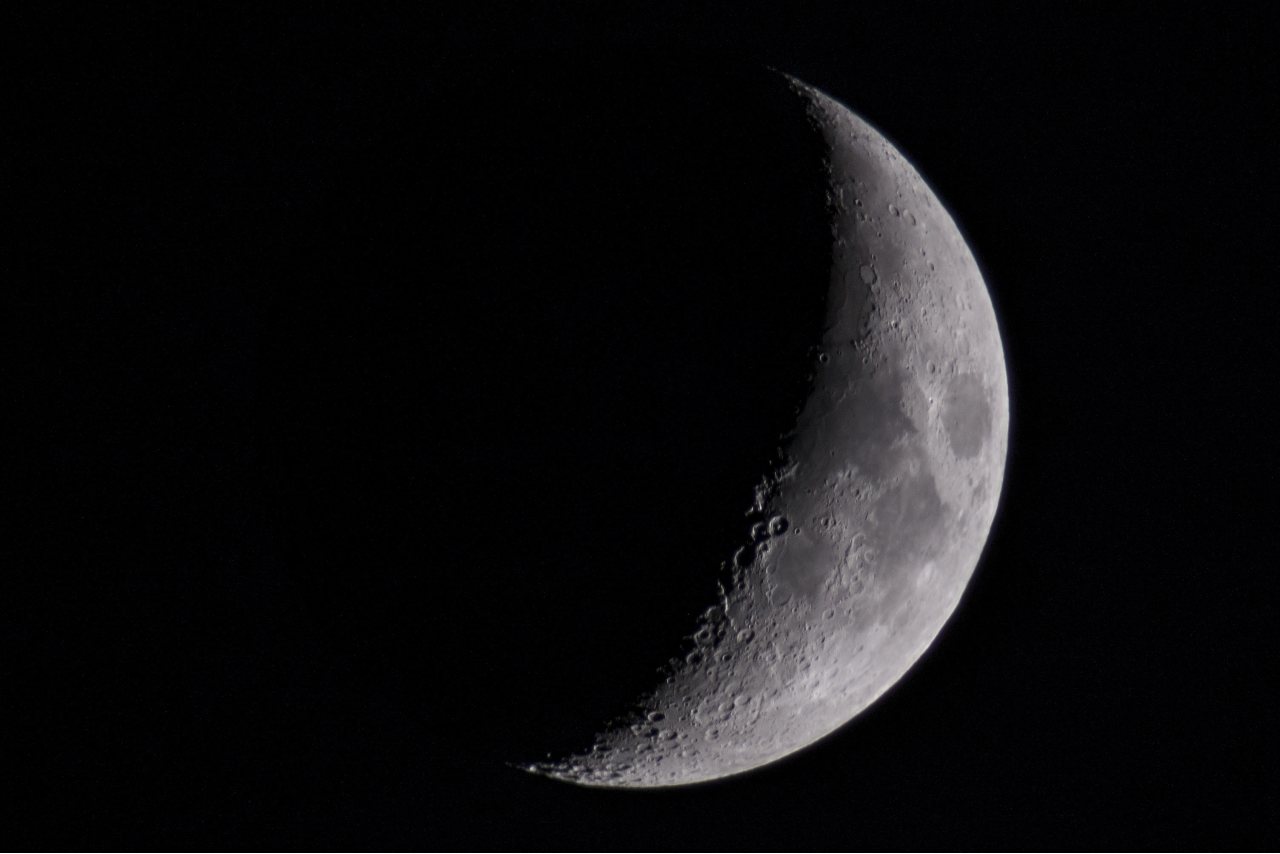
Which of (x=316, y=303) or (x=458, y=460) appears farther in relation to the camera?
(x=316, y=303)

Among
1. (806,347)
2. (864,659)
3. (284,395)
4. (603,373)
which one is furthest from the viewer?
(864,659)

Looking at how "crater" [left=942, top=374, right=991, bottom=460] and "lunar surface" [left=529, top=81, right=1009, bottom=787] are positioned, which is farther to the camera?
"crater" [left=942, top=374, right=991, bottom=460]

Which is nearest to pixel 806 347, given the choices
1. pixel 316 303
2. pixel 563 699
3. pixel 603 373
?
pixel 603 373

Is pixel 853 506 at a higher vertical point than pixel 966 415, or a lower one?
lower

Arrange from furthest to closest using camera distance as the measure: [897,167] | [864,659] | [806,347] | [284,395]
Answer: [897,167] → [864,659] → [284,395] → [806,347]

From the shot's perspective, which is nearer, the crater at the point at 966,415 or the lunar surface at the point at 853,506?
the lunar surface at the point at 853,506

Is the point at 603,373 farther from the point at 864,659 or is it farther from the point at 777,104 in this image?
the point at 864,659

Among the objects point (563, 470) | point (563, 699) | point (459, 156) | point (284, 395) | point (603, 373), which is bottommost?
point (563, 699)

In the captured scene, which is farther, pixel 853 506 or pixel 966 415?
pixel 966 415
